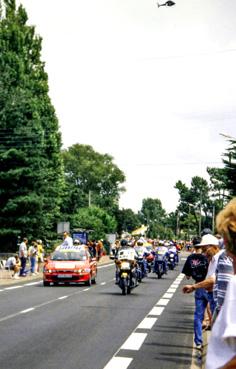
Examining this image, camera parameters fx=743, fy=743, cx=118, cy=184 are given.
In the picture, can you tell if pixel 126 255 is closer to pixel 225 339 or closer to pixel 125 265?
pixel 125 265

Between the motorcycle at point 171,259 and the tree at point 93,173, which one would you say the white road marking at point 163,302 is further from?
the tree at point 93,173

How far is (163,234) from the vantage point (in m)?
191

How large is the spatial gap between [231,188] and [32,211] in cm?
1332

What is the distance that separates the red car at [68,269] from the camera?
25.9 m

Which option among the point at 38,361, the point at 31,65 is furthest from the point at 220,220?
the point at 31,65

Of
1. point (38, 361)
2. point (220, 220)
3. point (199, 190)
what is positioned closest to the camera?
point (220, 220)

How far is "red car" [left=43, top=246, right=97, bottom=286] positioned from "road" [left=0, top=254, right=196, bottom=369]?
3.97 metres

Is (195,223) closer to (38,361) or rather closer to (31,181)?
(31,181)

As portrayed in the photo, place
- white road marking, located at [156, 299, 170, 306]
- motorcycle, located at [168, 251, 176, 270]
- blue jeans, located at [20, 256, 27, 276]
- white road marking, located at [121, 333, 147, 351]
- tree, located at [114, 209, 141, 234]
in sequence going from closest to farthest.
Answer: white road marking, located at [121, 333, 147, 351] < white road marking, located at [156, 299, 170, 306] < blue jeans, located at [20, 256, 27, 276] < motorcycle, located at [168, 251, 176, 270] < tree, located at [114, 209, 141, 234]

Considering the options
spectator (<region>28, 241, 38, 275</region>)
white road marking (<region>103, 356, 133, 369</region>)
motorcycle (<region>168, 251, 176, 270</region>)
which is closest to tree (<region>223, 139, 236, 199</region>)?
motorcycle (<region>168, 251, 176, 270</region>)

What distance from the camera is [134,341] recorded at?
1123 cm

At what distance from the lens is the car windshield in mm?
26906

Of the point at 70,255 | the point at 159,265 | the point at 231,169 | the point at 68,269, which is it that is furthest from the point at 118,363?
the point at 231,169

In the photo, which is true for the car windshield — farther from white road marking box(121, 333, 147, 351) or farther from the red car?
white road marking box(121, 333, 147, 351)
